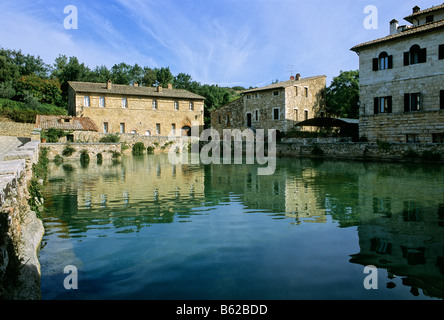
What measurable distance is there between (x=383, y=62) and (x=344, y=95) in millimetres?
11793

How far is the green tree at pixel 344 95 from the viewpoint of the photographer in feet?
117

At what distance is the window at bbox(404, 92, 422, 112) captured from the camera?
72.0ft

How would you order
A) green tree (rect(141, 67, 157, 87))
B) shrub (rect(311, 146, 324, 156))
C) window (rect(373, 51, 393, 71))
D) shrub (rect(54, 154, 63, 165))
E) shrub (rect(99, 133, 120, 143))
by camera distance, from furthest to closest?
green tree (rect(141, 67, 157, 87)) < shrub (rect(99, 133, 120, 143)) < shrub (rect(311, 146, 324, 156)) < window (rect(373, 51, 393, 71)) < shrub (rect(54, 154, 63, 165))

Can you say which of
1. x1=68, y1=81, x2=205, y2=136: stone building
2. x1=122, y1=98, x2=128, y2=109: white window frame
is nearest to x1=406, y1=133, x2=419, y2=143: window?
x1=68, y1=81, x2=205, y2=136: stone building

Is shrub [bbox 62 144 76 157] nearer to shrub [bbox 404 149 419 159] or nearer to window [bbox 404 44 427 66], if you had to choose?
shrub [bbox 404 149 419 159]

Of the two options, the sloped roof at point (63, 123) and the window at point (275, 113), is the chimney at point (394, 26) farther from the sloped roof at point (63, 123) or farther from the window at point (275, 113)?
the sloped roof at point (63, 123)

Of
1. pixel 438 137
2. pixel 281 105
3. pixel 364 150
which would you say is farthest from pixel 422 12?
pixel 281 105

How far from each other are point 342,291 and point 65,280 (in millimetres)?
3625

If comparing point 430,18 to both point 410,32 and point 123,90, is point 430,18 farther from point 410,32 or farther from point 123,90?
point 123,90

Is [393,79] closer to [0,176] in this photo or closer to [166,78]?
[0,176]

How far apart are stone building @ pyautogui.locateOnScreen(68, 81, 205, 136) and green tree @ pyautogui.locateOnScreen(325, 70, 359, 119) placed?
16.9 metres

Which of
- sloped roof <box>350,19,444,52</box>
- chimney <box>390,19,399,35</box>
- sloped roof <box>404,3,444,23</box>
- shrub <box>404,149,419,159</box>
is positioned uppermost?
sloped roof <box>404,3,444,23</box>
